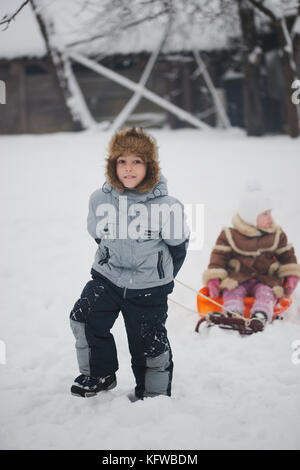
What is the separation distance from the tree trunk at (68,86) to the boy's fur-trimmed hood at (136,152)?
807 centimetres

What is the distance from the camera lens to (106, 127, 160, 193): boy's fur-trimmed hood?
88.2 inches

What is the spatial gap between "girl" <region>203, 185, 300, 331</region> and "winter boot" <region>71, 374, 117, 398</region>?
135 centimetres

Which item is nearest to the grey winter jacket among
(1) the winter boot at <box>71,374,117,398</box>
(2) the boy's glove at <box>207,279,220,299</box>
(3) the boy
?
(3) the boy

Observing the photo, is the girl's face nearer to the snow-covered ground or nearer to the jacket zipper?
the snow-covered ground

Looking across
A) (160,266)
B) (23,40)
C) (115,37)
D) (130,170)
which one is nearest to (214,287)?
(160,266)

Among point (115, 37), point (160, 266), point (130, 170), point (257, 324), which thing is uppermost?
point (115, 37)

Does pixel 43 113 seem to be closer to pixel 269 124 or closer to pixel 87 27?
pixel 87 27

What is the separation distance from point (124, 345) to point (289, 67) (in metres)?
6.95

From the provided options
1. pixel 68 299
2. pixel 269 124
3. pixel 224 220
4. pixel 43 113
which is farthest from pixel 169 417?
pixel 43 113

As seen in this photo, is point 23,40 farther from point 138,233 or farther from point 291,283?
point 138,233

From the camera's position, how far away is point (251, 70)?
8.73 metres

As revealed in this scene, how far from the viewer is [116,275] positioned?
7.47 ft

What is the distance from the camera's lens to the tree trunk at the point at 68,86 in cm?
953
